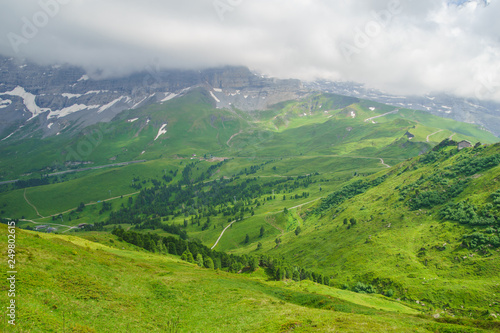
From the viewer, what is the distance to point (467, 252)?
85.9m

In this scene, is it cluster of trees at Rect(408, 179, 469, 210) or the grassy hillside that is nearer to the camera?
the grassy hillside

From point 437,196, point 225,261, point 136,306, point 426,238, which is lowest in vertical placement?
point 225,261

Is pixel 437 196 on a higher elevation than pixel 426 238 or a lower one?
higher

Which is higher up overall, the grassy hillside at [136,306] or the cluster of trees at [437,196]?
the cluster of trees at [437,196]

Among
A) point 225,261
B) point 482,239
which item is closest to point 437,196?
point 482,239

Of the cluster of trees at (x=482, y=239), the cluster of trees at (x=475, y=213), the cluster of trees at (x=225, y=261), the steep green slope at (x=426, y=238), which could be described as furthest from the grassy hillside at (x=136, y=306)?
the cluster of trees at (x=475, y=213)

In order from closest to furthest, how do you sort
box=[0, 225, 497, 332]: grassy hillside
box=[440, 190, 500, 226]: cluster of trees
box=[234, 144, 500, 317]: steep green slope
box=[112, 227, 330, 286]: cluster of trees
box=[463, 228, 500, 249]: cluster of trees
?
box=[0, 225, 497, 332]: grassy hillside, box=[234, 144, 500, 317]: steep green slope, box=[463, 228, 500, 249]: cluster of trees, box=[112, 227, 330, 286]: cluster of trees, box=[440, 190, 500, 226]: cluster of trees

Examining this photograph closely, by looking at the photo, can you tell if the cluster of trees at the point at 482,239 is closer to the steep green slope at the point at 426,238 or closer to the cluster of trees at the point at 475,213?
the steep green slope at the point at 426,238

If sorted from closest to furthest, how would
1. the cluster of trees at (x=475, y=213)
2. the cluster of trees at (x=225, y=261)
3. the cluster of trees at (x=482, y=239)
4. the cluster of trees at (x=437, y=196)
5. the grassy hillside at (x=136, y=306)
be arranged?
the grassy hillside at (x=136, y=306) < the cluster of trees at (x=482, y=239) < the cluster of trees at (x=225, y=261) < the cluster of trees at (x=475, y=213) < the cluster of trees at (x=437, y=196)

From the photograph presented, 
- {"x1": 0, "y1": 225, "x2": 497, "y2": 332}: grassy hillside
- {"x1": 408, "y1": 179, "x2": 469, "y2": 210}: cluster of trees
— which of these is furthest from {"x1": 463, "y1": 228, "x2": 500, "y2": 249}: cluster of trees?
{"x1": 0, "y1": 225, "x2": 497, "y2": 332}: grassy hillside

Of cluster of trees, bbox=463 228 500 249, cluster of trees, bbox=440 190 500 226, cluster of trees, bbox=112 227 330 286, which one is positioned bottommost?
cluster of trees, bbox=112 227 330 286

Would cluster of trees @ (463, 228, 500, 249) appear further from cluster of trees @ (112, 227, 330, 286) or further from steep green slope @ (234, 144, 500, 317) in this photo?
cluster of trees @ (112, 227, 330, 286)

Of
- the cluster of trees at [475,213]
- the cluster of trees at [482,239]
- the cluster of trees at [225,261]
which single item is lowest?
the cluster of trees at [225,261]

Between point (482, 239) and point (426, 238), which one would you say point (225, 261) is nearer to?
point (426, 238)
